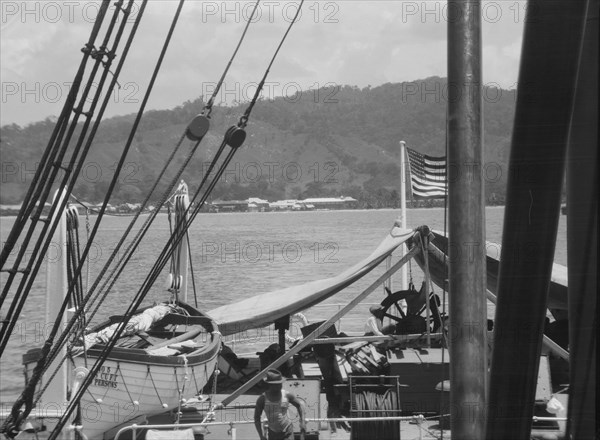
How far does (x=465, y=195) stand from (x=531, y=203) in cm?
205

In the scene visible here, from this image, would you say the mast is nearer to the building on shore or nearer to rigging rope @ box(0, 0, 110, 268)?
rigging rope @ box(0, 0, 110, 268)

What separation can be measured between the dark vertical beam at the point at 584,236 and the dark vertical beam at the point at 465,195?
6.50ft

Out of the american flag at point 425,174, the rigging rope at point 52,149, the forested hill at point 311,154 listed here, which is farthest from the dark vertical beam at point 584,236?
the forested hill at point 311,154

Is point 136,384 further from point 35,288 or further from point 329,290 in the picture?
point 35,288

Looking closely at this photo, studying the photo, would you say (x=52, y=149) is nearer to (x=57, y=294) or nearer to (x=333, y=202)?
(x=57, y=294)

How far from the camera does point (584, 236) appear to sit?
250 cm

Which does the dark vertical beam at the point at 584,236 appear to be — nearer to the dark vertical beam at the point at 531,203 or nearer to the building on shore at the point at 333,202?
the dark vertical beam at the point at 531,203

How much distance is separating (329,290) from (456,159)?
30.8 feet

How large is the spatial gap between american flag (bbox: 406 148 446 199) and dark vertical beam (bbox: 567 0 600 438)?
603 inches

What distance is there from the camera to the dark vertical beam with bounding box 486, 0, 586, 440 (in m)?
2.39


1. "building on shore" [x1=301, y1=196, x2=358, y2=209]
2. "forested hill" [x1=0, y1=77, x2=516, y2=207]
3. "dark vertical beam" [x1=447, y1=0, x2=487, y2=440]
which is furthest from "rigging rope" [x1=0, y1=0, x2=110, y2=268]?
"building on shore" [x1=301, y1=196, x2=358, y2=209]

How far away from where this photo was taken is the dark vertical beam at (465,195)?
14.7 feet

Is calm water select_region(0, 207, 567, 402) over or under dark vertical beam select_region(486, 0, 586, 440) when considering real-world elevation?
under

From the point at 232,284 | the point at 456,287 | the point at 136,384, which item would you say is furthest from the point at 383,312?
the point at 232,284
